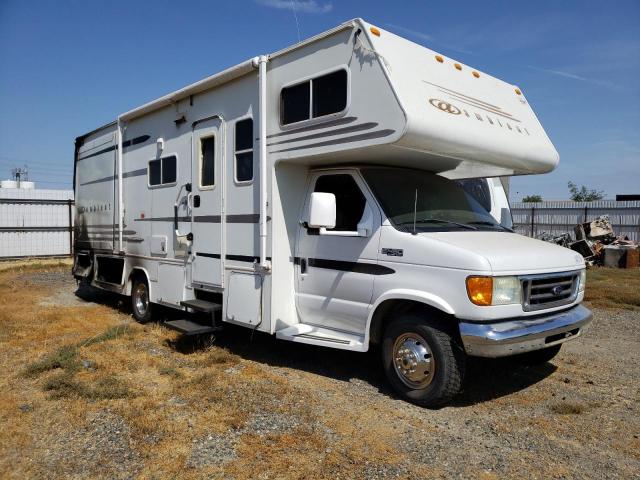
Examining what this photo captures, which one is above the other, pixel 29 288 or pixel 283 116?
pixel 283 116

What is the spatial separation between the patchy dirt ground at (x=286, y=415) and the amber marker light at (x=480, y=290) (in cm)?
102

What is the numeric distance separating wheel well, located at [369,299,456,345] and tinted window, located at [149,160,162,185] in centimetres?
425

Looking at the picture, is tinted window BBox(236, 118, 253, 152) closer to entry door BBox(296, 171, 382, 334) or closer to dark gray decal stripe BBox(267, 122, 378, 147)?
dark gray decal stripe BBox(267, 122, 378, 147)

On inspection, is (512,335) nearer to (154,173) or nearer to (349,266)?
(349,266)

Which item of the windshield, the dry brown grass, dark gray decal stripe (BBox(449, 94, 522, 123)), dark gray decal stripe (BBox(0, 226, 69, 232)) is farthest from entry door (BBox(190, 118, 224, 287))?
dark gray decal stripe (BBox(0, 226, 69, 232))

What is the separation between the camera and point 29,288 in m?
12.5

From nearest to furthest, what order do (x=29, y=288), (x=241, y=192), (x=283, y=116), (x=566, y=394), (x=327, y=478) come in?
(x=327, y=478) → (x=566, y=394) → (x=283, y=116) → (x=241, y=192) → (x=29, y=288)

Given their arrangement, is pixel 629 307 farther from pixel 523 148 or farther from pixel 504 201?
pixel 523 148

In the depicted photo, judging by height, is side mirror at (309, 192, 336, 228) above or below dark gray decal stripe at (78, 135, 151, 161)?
below

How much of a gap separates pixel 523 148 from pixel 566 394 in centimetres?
254

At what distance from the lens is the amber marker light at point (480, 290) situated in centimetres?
424

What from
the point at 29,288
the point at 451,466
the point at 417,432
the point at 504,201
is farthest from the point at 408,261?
the point at 29,288

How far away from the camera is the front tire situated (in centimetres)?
810

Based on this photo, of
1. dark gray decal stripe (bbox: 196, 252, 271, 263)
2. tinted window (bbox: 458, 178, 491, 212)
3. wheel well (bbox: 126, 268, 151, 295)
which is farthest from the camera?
wheel well (bbox: 126, 268, 151, 295)
